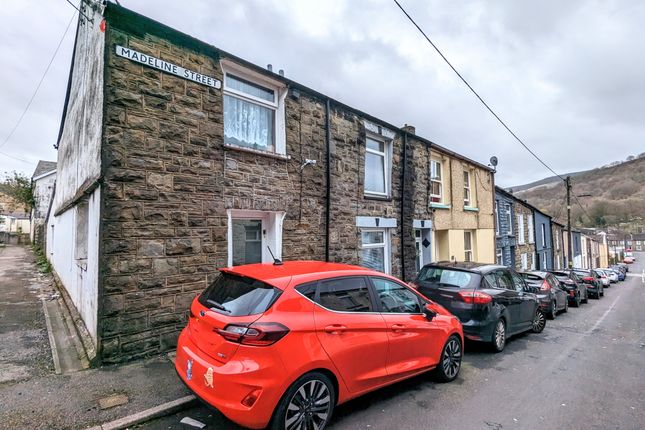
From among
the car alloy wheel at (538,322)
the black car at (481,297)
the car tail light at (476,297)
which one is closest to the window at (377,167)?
the black car at (481,297)

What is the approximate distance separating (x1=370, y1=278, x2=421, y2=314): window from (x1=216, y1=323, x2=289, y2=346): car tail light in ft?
5.14

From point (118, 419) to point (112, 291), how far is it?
1.95m

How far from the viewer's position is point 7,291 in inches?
390

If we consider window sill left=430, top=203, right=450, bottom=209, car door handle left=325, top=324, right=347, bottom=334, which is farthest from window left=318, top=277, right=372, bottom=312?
window sill left=430, top=203, right=450, bottom=209

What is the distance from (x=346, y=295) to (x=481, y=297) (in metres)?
3.67

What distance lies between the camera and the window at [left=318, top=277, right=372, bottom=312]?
374cm

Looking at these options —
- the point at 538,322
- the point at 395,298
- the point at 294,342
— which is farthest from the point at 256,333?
the point at 538,322

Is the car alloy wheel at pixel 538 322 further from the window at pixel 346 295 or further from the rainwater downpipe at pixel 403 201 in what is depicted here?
the window at pixel 346 295

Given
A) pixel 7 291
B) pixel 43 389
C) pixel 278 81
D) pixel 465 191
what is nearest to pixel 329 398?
pixel 43 389

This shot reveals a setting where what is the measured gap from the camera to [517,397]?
4.58 meters

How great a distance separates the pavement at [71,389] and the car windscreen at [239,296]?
1.29 m

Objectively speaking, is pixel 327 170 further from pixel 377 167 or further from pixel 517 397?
pixel 517 397

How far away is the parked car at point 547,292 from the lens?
10.8 meters

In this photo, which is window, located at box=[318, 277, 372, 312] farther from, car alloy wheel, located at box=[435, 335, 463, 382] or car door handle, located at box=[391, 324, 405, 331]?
car alloy wheel, located at box=[435, 335, 463, 382]
